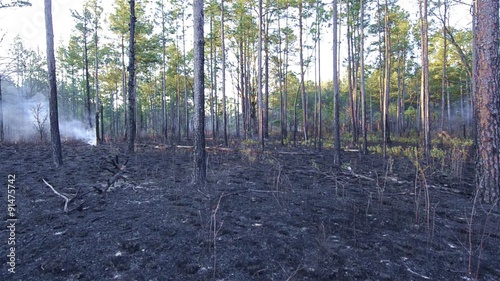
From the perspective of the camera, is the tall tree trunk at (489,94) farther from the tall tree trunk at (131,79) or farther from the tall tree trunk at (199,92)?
the tall tree trunk at (131,79)

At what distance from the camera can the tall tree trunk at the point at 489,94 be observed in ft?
15.6

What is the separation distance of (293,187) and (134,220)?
354cm

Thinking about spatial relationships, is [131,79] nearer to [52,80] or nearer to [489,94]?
[52,80]

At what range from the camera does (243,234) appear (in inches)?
136

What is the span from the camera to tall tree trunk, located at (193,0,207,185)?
581 centimetres

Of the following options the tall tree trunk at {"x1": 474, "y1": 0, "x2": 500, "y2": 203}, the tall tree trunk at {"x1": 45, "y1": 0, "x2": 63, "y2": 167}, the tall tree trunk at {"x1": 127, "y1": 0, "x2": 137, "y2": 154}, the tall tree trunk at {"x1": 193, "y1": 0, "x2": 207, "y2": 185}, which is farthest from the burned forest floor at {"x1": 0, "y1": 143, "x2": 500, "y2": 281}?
the tall tree trunk at {"x1": 127, "y1": 0, "x2": 137, "y2": 154}

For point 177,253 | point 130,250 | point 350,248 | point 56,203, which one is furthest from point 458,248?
point 56,203

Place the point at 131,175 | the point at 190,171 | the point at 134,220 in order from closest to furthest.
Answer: the point at 134,220, the point at 131,175, the point at 190,171

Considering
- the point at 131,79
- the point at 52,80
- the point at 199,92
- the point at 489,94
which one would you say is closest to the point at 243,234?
the point at 199,92

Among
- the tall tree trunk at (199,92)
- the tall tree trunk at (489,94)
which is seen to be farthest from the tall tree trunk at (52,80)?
the tall tree trunk at (489,94)

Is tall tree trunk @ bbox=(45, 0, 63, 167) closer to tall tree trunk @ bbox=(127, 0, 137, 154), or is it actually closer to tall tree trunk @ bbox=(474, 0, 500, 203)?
tall tree trunk @ bbox=(127, 0, 137, 154)

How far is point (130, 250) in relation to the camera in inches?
120

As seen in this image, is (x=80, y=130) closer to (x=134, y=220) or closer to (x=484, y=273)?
(x=134, y=220)

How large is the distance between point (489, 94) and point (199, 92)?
551 centimetres
